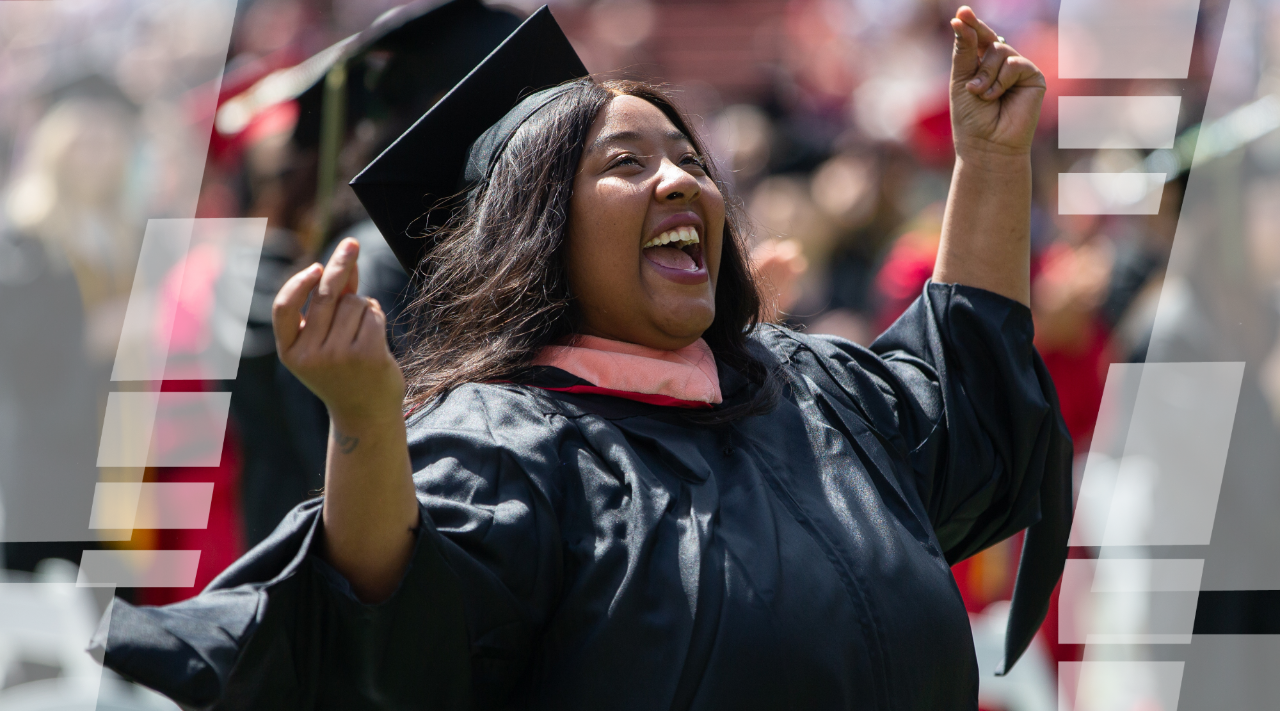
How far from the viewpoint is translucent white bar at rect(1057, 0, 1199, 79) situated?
4.31m

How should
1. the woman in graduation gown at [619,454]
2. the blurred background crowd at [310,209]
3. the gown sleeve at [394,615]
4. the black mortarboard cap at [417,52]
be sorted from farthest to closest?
1. the blurred background crowd at [310,209]
2. the black mortarboard cap at [417,52]
3. the woman in graduation gown at [619,454]
4. the gown sleeve at [394,615]

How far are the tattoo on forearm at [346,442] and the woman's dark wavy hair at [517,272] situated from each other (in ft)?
1.41

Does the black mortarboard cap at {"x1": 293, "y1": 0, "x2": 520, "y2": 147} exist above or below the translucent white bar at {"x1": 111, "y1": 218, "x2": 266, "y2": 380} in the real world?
above

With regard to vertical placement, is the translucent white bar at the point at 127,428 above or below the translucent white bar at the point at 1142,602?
above

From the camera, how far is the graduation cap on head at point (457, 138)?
1975 millimetres

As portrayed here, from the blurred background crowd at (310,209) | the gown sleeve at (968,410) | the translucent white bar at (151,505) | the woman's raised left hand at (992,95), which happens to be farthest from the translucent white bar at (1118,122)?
the translucent white bar at (151,505)

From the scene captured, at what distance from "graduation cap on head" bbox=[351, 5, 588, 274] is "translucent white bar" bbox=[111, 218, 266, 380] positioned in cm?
148

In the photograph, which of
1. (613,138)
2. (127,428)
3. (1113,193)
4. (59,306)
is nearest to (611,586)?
(613,138)

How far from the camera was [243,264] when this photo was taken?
345 centimetres

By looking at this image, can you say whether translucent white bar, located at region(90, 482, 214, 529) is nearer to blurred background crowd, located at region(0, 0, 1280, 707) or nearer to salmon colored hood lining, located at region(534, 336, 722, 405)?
blurred background crowd, located at region(0, 0, 1280, 707)

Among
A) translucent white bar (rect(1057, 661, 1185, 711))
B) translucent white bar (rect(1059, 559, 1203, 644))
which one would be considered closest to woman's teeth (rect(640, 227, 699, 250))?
translucent white bar (rect(1059, 559, 1203, 644))

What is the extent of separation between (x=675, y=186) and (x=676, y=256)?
12 centimetres

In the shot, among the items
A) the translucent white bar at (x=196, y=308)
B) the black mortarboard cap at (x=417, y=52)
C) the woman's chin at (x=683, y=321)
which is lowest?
the translucent white bar at (x=196, y=308)

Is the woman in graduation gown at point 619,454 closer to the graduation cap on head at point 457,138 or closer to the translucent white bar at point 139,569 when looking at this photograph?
the graduation cap on head at point 457,138
